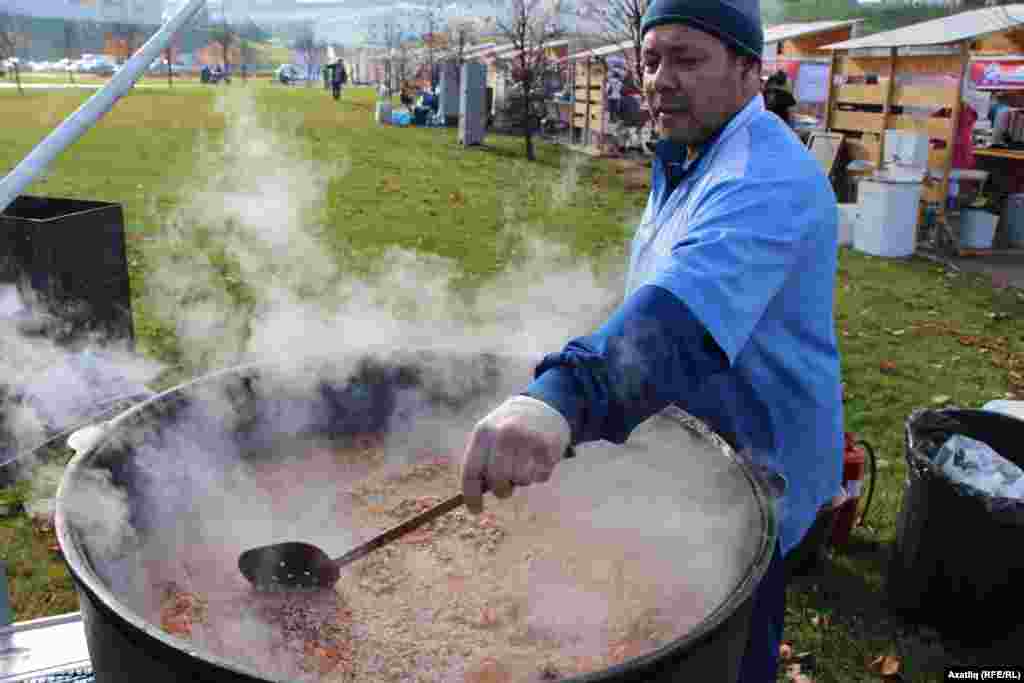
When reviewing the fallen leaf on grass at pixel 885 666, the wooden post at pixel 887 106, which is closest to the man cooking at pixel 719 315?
the fallen leaf on grass at pixel 885 666

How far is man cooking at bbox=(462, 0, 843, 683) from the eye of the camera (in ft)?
4.41

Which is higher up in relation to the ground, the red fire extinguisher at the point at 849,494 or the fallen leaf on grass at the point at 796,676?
the red fire extinguisher at the point at 849,494

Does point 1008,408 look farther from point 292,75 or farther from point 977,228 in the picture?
point 292,75

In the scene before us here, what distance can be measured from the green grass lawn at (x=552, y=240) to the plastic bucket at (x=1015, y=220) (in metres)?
1.93

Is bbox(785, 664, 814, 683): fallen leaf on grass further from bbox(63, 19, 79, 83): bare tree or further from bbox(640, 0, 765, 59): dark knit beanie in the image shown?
bbox(63, 19, 79, 83): bare tree

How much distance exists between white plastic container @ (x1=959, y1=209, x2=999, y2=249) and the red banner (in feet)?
6.11

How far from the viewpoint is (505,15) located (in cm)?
1811

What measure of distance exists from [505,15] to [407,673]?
60.1ft

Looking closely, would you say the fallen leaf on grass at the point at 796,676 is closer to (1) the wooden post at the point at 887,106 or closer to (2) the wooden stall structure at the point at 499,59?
(1) the wooden post at the point at 887,106

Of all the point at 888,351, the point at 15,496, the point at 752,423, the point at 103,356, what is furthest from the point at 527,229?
the point at 752,423

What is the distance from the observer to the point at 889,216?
8.94m

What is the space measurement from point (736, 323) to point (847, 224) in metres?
8.97

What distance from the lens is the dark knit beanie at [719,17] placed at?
5.76 feet

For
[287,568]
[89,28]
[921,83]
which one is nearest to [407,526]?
[287,568]
